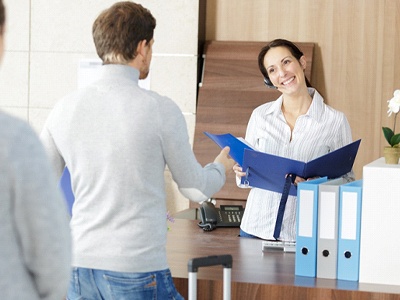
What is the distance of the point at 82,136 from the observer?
2236 millimetres

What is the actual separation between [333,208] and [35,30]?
11.0ft

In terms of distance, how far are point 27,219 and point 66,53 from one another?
4.25 m

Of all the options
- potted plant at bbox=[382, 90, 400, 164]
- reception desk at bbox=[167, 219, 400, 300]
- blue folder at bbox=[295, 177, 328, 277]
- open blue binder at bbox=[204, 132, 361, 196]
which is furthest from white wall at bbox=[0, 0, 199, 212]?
blue folder at bbox=[295, 177, 328, 277]

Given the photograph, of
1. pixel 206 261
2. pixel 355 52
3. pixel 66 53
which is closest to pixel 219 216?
pixel 206 261

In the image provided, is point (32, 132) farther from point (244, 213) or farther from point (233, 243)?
point (244, 213)

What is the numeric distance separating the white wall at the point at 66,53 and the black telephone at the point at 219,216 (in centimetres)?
152

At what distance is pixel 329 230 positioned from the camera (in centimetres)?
279

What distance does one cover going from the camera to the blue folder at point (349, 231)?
9.04 feet

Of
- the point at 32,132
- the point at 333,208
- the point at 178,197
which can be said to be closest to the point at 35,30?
the point at 178,197

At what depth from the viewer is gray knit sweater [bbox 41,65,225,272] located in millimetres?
2207

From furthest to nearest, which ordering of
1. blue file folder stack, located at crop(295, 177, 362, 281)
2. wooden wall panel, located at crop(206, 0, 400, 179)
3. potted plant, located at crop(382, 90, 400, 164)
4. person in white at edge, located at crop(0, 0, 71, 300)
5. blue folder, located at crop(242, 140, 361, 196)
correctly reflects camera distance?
wooden wall panel, located at crop(206, 0, 400, 179)
blue folder, located at crop(242, 140, 361, 196)
potted plant, located at crop(382, 90, 400, 164)
blue file folder stack, located at crop(295, 177, 362, 281)
person in white at edge, located at crop(0, 0, 71, 300)

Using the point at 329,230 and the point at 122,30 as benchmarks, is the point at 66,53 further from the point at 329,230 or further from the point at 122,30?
the point at 122,30

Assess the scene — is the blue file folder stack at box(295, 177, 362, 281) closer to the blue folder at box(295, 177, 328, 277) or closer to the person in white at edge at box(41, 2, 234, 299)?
the blue folder at box(295, 177, 328, 277)

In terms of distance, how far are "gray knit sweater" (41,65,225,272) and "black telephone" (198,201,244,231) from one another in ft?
5.01
